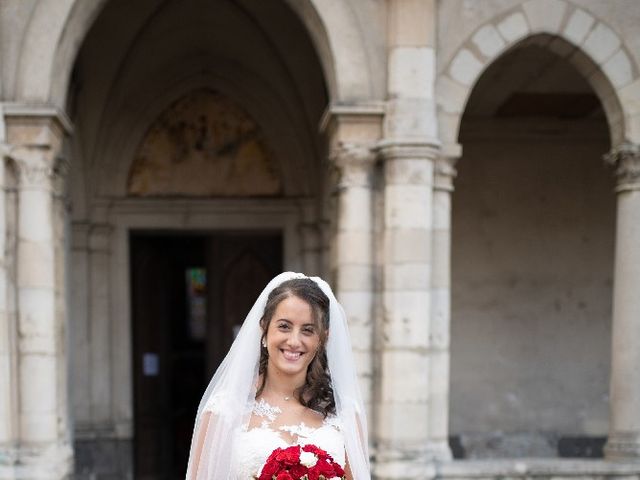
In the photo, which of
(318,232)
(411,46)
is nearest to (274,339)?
(411,46)

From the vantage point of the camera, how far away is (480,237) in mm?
7770

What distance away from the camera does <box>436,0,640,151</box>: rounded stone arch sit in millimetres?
5047

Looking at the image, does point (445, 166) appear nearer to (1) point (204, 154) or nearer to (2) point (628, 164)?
(2) point (628, 164)

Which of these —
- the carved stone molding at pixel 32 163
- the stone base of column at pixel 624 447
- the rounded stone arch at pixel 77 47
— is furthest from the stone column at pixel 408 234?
the carved stone molding at pixel 32 163

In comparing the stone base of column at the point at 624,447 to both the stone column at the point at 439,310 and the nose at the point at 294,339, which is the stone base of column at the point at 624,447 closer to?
the stone column at the point at 439,310

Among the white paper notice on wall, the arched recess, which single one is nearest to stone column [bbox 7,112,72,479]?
the white paper notice on wall

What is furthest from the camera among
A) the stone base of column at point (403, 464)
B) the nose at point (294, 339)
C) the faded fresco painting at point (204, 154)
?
the faded fresco painting at point (204, 154)

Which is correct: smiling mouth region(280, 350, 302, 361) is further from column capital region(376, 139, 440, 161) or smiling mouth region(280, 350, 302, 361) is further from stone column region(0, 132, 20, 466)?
stone column region(0, 132, 20, 466)

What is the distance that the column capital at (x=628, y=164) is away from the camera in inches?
202

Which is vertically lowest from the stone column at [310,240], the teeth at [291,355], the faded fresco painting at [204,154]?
the teeth at [291,355]

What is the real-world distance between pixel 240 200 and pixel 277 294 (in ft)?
17.3

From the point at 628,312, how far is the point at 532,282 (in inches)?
103

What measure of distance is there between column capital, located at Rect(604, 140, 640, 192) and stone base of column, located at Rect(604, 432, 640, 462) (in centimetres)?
189

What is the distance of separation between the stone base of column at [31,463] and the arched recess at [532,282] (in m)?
4.45
